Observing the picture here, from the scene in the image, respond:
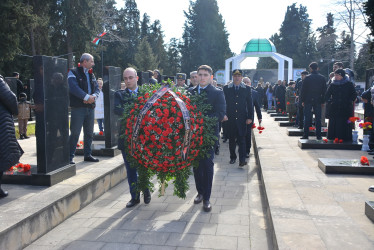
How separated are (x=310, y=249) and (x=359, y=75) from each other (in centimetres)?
5633

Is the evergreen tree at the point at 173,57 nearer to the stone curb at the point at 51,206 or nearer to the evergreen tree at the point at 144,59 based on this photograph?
the evergreen tree at the point at 144,59

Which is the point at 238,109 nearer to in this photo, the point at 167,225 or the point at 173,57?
the point at 167,225

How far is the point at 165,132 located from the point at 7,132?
6.41ft

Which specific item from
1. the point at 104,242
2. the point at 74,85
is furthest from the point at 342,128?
the point at 104,242

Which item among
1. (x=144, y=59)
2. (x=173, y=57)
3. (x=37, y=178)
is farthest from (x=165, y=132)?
(x=173, y=57)

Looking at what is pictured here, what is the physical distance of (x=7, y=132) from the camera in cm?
455

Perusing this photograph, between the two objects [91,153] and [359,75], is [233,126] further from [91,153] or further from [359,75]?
[359,75]

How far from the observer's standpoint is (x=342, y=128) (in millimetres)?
9227

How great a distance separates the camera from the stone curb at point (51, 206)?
379 centimetres

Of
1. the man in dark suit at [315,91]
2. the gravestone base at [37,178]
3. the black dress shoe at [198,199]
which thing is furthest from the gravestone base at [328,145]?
the gravestone base at [37,178]

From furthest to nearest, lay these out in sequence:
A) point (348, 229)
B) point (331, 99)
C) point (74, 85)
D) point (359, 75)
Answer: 1. point (359, 75)
2. point (331, 99)
3. point (74, 85)
4. point (348, 229)

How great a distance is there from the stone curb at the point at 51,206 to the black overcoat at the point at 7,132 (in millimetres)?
512

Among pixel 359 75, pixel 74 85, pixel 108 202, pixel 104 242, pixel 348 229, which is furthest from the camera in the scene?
pixel 359 75

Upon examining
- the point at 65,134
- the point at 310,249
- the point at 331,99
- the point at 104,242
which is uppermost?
the point at 331,99
